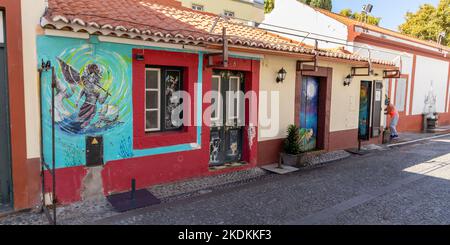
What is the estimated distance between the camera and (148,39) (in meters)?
5.94

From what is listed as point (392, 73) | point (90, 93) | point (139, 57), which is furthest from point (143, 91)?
point (392, 73)

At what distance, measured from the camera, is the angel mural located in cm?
546

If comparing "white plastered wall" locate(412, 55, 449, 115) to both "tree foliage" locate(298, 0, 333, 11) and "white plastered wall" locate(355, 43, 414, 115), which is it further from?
"tree foliage" locate(298, 0, 333, 11)

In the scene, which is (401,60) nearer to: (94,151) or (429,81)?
(429,81)

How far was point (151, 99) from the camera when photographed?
22.1ft

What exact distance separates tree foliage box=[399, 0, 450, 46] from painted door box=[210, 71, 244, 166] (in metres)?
22.7

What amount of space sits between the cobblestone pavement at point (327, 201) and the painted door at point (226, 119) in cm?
118

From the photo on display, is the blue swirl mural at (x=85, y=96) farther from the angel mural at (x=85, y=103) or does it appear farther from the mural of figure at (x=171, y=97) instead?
the mural of figure at (x=171, y=97)

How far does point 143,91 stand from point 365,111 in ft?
29.9

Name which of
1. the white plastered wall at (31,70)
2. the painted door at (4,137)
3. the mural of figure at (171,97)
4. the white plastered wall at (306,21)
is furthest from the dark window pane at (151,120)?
the white plastered wall at (306,21)

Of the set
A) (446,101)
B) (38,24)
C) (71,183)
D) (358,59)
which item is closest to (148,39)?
(38,24)
